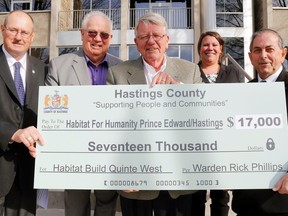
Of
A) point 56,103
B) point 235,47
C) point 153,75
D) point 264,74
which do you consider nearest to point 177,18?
point 235,47

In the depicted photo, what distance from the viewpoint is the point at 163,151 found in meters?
2.18

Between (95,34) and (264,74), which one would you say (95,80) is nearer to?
(95,34)

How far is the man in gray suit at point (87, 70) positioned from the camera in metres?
2.62

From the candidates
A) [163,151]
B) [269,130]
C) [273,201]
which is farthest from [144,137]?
[273,201]

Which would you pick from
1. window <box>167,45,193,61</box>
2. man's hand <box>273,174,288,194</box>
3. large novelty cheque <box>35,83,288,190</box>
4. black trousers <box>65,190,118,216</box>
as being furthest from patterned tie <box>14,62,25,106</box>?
window <box>167,45,193,61</box>

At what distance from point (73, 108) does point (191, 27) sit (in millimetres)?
14361

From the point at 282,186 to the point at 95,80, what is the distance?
164 cm

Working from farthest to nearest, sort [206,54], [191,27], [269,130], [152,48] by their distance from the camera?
[191,27]
[206,54]
[152,48]
[269,130]

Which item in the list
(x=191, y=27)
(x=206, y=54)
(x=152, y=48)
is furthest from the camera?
(x=191, y=27)

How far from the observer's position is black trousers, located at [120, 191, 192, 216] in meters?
2.27

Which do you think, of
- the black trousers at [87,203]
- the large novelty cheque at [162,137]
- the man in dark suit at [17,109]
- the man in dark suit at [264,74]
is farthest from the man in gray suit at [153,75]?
the man in dark suit at [17,109]

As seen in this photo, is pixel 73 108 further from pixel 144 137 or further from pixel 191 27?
pixel 191 27

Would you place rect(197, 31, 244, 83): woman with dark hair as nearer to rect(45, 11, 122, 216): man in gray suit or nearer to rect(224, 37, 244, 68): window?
rect(45, 11, 122, 216): man in gray suit

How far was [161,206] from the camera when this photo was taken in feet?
7.44
